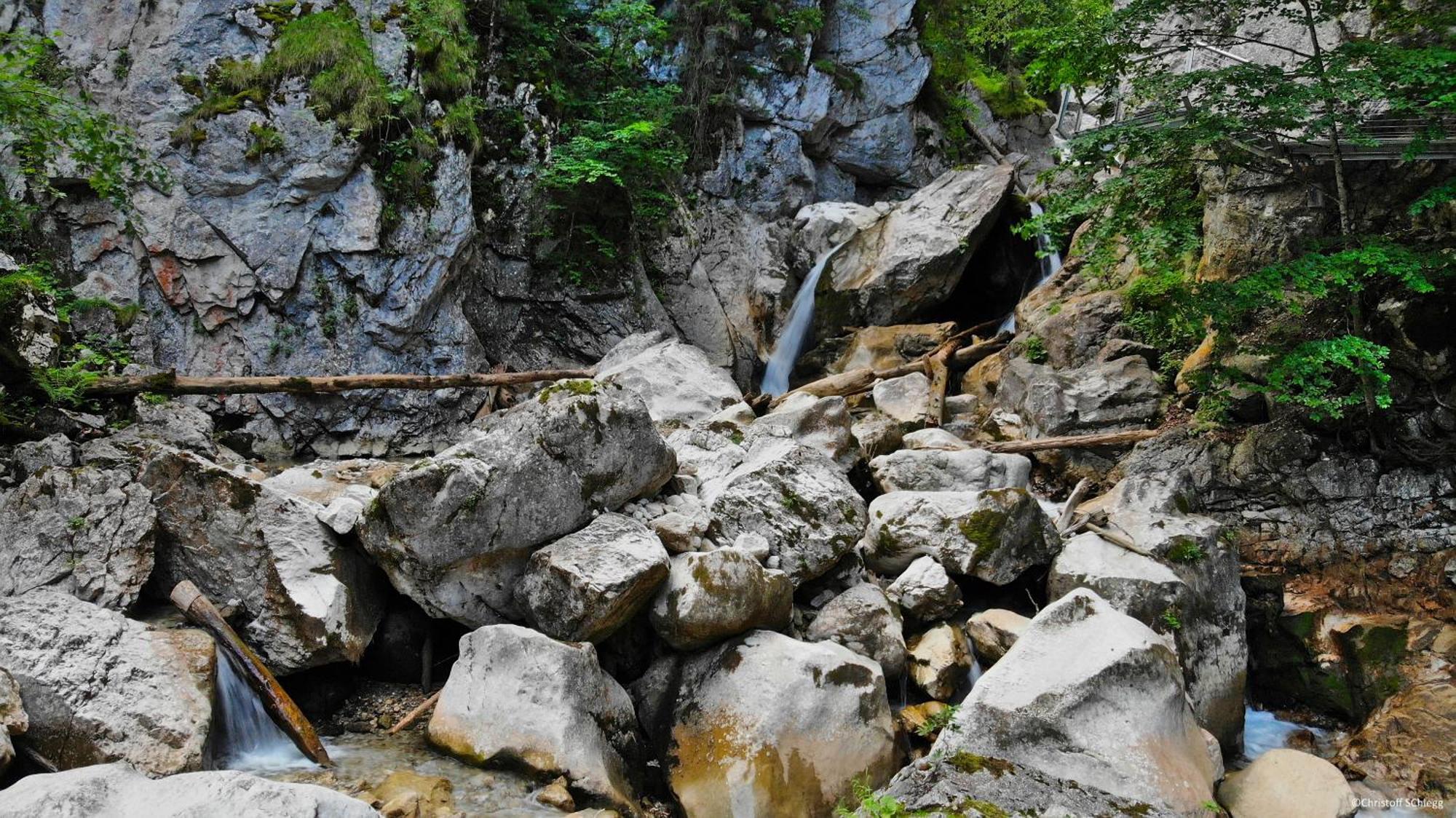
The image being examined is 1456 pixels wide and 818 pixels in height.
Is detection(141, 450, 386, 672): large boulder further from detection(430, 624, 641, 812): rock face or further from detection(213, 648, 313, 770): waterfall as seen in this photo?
detection(430, 624, 641, 812): rock face

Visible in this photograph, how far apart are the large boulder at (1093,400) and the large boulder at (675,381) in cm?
403

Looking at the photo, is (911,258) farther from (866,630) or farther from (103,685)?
(103,685)

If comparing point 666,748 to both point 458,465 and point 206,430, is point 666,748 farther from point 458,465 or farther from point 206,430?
point 206,430

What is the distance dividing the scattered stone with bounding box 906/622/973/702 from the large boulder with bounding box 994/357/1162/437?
14.7 feet

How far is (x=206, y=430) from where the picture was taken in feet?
27.7

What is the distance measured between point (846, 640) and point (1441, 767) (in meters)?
4.41

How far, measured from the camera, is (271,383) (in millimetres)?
8898

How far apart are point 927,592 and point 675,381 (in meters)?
5.10

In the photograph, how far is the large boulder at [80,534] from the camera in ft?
17.3

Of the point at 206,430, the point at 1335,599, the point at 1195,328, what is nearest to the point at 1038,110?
the point at 1195,328

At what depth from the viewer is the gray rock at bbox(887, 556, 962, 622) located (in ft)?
21.8

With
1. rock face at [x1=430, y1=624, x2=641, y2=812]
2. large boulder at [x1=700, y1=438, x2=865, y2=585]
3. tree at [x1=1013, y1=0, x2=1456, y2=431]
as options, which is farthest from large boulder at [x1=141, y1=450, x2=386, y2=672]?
tree at [x1=1013, y1=0, x2=1456, y2=431]

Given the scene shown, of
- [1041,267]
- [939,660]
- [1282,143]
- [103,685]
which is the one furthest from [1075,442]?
[103,685]

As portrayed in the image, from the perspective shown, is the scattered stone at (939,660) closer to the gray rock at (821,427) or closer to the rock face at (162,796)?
the gray rock at (821,427)
